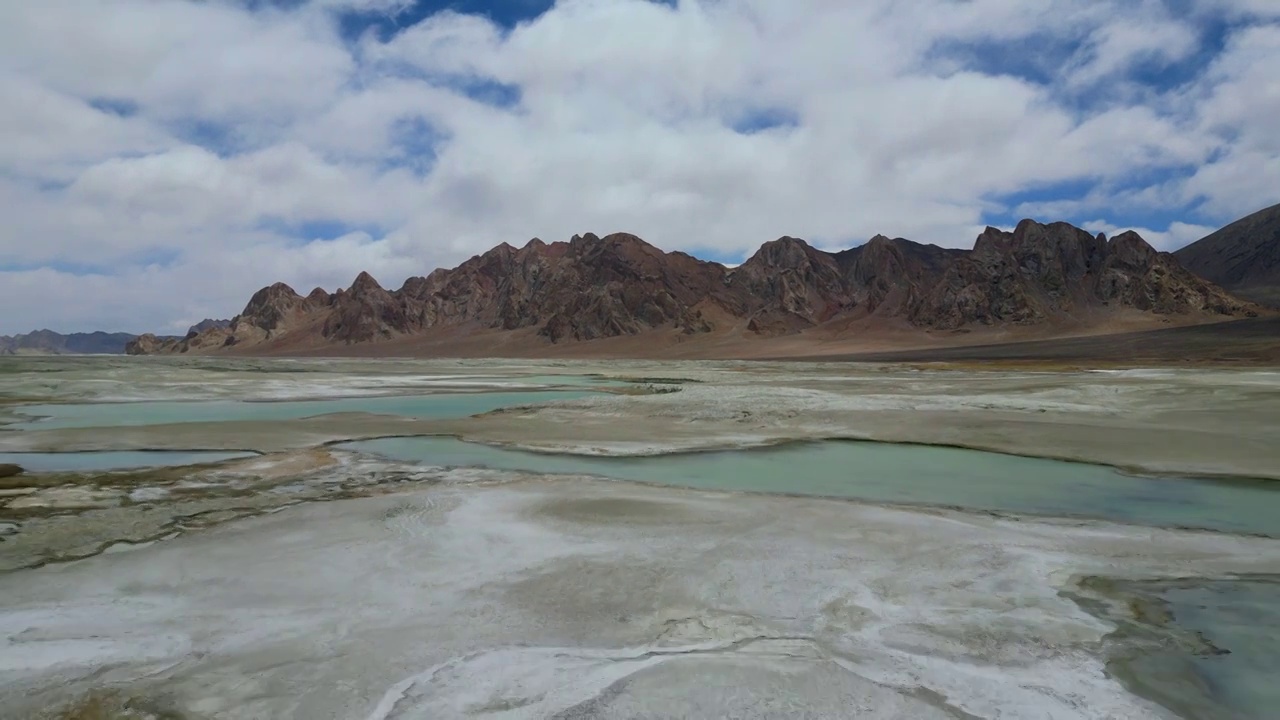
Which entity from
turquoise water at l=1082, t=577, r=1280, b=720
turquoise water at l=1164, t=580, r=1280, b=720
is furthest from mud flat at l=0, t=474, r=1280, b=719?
turquoise water at l=1164, t=580, r=1280, b=720

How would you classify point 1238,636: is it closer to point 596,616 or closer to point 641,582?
point 641,582

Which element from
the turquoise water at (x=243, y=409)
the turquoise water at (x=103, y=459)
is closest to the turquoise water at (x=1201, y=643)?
the turquoise water at (x=103, y=459)

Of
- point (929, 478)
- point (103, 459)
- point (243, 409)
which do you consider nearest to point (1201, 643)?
point (929, 478)

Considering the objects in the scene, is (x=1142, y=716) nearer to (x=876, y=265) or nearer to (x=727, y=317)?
(x=727, y=317)

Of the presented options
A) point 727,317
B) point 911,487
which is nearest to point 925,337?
point 727,317

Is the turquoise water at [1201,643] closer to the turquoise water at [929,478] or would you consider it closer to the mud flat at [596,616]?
the mud flat at [596,616]

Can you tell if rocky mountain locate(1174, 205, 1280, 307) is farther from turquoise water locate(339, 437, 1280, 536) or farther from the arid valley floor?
the arid valley floor
